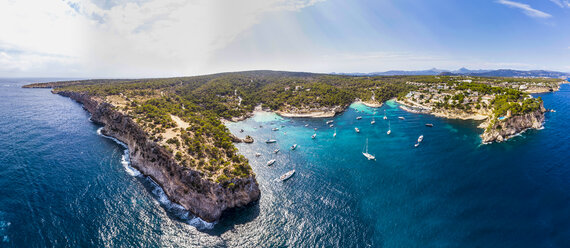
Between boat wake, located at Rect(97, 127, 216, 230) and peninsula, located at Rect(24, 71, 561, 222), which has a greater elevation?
peninsula, located at Rect(24, 71, 561, 222)

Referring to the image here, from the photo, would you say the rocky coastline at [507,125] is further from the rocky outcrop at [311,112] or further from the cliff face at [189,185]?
the cliff face at [189,185]

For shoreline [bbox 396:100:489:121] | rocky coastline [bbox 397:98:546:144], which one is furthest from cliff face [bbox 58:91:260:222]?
shoreline [bbox 396:100:489:121]

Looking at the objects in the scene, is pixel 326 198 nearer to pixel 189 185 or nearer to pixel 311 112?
pixel 189 185

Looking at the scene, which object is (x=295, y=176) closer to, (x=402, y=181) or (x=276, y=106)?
(x=402, y=181)

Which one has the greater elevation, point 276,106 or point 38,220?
point 276,106

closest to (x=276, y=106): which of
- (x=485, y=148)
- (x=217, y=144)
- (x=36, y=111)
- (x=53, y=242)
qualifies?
(x=217, y=144)

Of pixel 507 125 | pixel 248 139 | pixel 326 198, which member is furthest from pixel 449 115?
pixel 248 139

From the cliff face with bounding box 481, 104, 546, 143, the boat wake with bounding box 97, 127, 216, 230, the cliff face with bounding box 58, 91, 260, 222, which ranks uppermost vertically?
the cliff face with bounding box 481, 104, 546, 143

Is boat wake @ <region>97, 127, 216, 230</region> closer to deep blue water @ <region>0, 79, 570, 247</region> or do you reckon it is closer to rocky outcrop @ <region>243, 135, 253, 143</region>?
deep blue water @ <region>0, 79, 570, 247</region>
